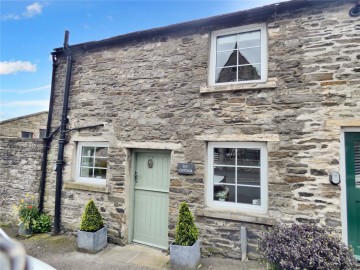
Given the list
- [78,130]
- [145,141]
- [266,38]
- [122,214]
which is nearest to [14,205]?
[78,130]

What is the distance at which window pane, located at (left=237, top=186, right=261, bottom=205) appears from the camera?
445 cm

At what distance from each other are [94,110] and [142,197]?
258 centimetres

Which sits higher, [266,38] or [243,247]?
[266,38]

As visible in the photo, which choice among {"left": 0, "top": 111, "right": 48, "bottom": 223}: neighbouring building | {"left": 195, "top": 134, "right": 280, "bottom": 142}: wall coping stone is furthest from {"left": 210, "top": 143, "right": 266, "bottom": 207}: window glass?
{"left": 0, "top": 111, "right": 48, "bottom": 223}: neighbouring building

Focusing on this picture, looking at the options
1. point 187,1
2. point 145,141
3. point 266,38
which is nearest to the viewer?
point 266,38

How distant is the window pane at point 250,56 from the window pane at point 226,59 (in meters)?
0.15

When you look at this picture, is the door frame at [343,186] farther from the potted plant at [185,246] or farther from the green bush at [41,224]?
the green bush at [41,224]

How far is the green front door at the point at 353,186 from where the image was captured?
3871mm

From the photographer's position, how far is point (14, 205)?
21.6 feet

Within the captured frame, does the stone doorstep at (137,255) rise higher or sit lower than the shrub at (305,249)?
lower

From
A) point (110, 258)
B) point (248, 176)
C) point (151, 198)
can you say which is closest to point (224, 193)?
point (248, 176)

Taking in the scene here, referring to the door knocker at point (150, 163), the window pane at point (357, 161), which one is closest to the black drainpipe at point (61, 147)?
the door knocker at point (150, 163)

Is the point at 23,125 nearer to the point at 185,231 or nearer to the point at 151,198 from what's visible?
the point at 151,198

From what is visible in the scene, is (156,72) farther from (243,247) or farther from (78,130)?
(243,247)
